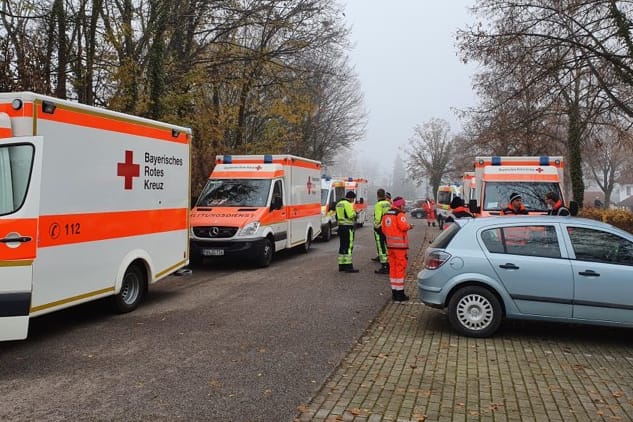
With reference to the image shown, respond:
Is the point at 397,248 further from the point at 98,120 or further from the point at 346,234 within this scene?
the point at 98,120

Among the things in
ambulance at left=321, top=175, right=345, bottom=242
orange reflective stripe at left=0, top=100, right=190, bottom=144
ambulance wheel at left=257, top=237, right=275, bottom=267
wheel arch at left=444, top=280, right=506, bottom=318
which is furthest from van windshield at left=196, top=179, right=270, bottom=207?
ambulance at left=321, top=175, right=345, bottom=242

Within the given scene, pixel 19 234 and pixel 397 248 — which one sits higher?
pixel 19 234

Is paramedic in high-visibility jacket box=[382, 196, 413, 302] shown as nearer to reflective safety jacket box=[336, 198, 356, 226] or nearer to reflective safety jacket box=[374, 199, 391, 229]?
reflective safety jacket box=[374, 199, 391, 229]

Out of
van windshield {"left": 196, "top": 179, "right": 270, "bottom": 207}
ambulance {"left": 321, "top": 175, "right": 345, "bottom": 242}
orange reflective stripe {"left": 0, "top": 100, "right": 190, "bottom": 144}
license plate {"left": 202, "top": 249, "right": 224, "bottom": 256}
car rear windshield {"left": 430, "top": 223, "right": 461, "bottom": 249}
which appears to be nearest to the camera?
orange reflective stripe {"left": 0, "top": 100, "right": 190, "bottom": 144}

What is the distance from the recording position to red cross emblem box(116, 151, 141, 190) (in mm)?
7805

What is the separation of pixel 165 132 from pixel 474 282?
17.6 ft

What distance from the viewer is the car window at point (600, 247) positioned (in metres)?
6.50

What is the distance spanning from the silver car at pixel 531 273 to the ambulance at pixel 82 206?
4.29 meters

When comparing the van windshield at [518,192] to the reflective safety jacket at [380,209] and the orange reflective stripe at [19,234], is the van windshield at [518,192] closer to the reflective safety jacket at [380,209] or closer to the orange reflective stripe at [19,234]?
the reflective safety jacket at [380,209]

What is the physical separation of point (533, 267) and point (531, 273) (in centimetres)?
8

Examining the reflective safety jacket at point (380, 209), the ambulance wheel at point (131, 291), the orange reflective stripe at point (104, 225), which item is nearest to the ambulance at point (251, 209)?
the reflective safety jacket at point (380, 209)

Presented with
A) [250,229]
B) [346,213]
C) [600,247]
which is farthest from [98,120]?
[346,213]

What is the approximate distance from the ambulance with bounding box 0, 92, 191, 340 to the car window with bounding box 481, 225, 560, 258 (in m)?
4.93

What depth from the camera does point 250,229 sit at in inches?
496
